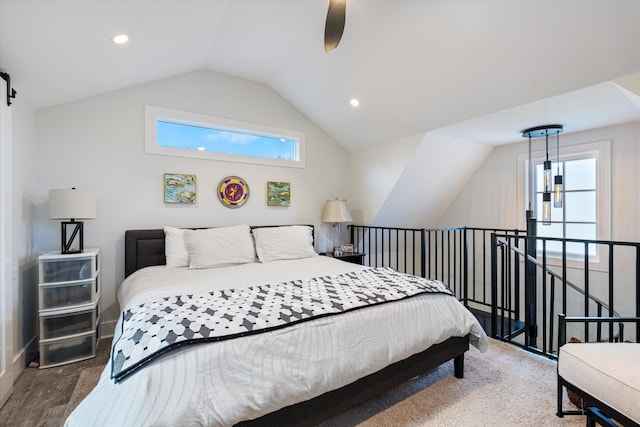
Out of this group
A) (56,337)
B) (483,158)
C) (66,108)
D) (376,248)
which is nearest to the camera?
(56,337)

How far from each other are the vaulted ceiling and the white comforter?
175cm

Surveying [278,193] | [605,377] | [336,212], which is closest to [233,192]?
[278,193]

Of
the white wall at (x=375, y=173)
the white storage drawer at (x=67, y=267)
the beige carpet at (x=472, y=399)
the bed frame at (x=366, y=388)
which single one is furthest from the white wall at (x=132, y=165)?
the bed frame at (x=366, y=388)

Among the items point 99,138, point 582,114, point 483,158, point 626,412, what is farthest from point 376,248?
point 99,138

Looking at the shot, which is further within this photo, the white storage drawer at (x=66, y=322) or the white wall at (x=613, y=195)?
the white wall at (x=613, y=195)

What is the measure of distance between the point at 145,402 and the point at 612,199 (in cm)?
451

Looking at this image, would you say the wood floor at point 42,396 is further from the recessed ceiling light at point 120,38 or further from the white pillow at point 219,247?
the recessed ceiling light at point 120,38

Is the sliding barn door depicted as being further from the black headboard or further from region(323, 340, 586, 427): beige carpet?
region(323, 340, 586, 427): beige carpet

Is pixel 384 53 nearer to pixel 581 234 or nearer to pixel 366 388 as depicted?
pixel 366 388

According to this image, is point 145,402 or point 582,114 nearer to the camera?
point 145,402

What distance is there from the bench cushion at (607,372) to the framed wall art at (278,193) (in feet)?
10.4

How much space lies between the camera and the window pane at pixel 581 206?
347 cm

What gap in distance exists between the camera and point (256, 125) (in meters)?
3.85

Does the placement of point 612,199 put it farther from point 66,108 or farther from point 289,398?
point 66,108
